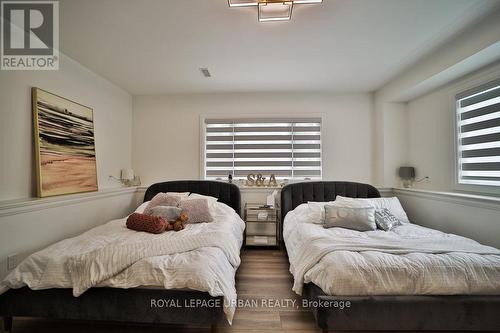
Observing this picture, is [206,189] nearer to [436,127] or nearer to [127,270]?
[127,270]

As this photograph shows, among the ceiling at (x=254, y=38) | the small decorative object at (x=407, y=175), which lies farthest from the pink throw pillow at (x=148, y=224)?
the small decorative object at (x=407, y=175)

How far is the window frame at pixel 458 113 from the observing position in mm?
2248

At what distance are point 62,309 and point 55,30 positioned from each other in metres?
2.42

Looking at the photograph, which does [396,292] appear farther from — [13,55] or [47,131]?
[13,55]

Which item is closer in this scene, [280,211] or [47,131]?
[47,131]

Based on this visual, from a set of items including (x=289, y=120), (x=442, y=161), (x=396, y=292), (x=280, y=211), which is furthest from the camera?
(x=289, y=120)

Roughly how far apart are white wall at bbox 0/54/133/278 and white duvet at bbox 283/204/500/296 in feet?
8.26

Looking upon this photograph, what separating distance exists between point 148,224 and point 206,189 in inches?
51.2

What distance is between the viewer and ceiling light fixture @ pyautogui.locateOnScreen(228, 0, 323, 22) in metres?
1.66

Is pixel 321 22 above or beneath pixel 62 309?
above

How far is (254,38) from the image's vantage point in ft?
7.09

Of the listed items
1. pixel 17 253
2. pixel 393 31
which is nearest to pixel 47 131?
pixel 17 253

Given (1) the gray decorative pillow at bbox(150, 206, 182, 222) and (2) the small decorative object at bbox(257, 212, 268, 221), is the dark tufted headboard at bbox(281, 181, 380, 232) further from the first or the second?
(1) the gray decorative pillow at bbox(150, 206, 182, 222)

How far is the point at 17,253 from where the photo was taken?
192 cm
